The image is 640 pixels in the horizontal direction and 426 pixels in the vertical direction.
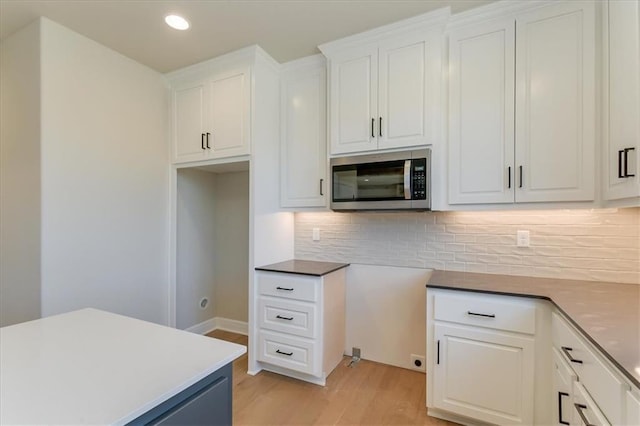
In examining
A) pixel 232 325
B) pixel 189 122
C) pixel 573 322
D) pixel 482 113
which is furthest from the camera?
pixel 232 325

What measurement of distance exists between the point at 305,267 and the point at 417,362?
124 centimetres

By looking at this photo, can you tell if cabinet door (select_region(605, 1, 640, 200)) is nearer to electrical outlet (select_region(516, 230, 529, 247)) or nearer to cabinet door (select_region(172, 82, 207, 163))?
electrical outlet (select_region(516, 230, 529, 247))

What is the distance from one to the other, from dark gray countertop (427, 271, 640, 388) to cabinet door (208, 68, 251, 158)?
76.2 inches

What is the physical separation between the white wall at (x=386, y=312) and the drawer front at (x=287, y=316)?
0.59 meters

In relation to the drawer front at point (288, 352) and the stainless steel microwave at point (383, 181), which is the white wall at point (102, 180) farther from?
the stainless steel microwave at point (383, 181)

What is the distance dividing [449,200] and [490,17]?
1248 millimetres

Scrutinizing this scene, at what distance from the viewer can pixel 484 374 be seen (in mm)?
1748

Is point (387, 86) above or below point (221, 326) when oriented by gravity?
above

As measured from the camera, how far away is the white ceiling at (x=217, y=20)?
197 cm

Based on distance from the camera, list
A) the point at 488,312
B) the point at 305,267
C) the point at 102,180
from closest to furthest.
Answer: the point at 488,312 → the point at 102,180 → the point at 305,267

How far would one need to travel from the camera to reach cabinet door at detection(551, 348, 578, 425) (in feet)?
4.38

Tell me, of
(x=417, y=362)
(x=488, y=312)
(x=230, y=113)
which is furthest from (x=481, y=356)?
(x=230, y=113)

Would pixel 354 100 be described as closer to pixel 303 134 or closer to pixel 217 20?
pixel 303 134

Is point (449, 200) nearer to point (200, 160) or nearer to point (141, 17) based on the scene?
point (200, 160)
